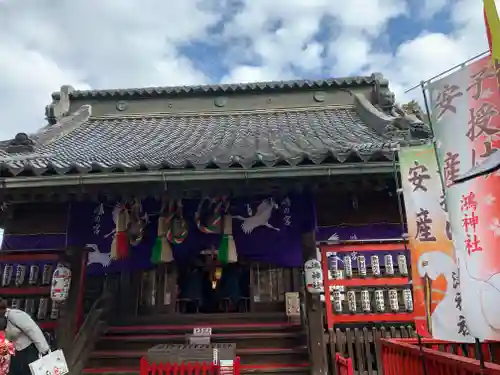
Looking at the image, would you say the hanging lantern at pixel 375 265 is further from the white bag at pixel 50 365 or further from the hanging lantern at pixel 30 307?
the hanging lantern at pixel 30 307

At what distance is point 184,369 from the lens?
535 cm

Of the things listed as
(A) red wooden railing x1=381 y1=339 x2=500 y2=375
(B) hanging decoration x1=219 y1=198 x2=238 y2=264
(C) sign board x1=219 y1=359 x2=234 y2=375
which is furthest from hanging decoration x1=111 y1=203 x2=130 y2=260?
(A) red wooden railing x1=381 y1=339 x2=500 y2=375

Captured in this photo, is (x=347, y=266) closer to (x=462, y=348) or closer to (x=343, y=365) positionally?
(x=343, y=365)

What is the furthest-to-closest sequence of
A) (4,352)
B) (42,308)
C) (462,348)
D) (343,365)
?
(42,308) < (343,365) < (462,348) < (4,352)

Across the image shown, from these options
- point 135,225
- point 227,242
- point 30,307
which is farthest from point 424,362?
point 30,307

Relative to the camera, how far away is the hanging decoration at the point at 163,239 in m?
6.53

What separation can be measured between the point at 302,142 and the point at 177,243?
296 cm

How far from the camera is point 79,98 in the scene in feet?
39.8

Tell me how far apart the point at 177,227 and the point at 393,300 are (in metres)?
3.84

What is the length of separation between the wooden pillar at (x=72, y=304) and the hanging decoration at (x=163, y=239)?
136 centimetres

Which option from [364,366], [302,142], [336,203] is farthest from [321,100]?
[364,366]

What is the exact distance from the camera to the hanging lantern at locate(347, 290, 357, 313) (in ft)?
21.2

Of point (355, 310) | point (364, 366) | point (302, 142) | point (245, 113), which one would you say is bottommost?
point (364, 366)

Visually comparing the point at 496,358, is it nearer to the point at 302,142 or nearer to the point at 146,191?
the point at 302,142
